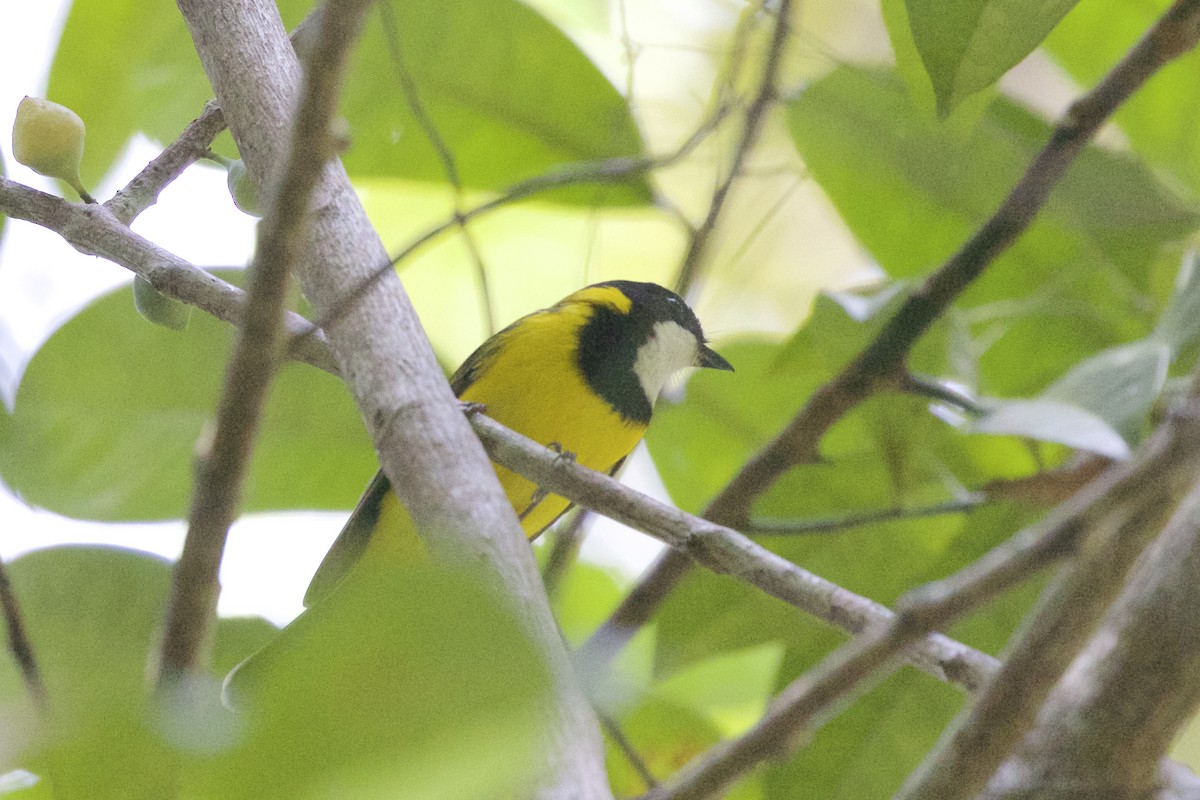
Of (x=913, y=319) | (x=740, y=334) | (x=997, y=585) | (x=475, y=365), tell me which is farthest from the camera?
(x=475, y=365)

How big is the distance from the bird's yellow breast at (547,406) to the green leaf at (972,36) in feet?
2.78

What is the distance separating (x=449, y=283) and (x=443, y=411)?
980mm

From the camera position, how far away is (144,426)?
1327 millimetres

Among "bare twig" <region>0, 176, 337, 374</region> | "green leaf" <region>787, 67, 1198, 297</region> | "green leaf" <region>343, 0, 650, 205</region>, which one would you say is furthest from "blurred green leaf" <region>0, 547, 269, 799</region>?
"green leaf" <region>787, 67, 1198, 297</region>

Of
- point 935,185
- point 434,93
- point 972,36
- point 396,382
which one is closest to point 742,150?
point 935,185

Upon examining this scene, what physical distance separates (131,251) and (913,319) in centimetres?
78

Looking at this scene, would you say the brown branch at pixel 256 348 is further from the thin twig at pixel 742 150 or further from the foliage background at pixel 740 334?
the thin twig at pixel 742 150

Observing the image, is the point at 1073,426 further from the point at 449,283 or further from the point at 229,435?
the point at 449,283

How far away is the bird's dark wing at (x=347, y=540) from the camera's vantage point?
4.60ft

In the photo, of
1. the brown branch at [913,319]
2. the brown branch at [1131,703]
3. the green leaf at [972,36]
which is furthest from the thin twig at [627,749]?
the green leaf at [972,36]

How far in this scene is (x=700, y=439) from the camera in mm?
1576

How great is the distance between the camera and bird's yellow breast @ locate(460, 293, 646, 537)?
1.63 m

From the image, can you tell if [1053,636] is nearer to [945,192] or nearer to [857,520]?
[857,520]

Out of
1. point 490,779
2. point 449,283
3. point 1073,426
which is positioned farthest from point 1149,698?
point 449,283
